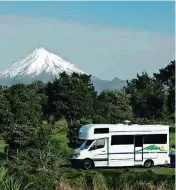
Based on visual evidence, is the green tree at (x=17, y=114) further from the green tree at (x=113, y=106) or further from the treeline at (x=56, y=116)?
the green tree at (x=113, y=106)

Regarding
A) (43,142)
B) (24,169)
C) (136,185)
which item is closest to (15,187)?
(136,185)

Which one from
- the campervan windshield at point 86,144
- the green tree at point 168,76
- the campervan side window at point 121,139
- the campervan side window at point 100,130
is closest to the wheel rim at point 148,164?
the campervan side window at point 121,139

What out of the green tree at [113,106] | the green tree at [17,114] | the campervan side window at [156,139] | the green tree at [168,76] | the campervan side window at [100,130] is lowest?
the campervan side window at [156,139]

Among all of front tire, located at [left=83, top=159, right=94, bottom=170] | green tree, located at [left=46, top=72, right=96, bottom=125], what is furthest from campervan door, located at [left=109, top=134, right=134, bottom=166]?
green tree, located at [left=46, top=72, right=96, bottom=125]

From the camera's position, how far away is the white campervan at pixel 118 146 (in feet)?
97.5

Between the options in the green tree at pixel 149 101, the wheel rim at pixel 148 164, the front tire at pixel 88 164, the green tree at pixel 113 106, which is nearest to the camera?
the front tire at pixel 88 164

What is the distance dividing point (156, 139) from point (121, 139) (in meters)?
2.10

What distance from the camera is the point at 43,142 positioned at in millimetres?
24703

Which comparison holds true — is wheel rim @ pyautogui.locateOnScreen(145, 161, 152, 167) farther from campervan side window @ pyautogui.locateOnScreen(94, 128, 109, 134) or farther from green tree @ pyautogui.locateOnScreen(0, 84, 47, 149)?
green tree @ pyautogui.locateOnScreen(0, 84, 47, 149)

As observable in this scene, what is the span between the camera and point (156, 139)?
30406mm

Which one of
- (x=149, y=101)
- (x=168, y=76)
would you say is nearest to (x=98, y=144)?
(x=149, y=101)

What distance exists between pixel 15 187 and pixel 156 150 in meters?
18.9

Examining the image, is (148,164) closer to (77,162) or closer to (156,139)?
(156,139)

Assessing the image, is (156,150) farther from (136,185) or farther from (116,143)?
(136,185)
